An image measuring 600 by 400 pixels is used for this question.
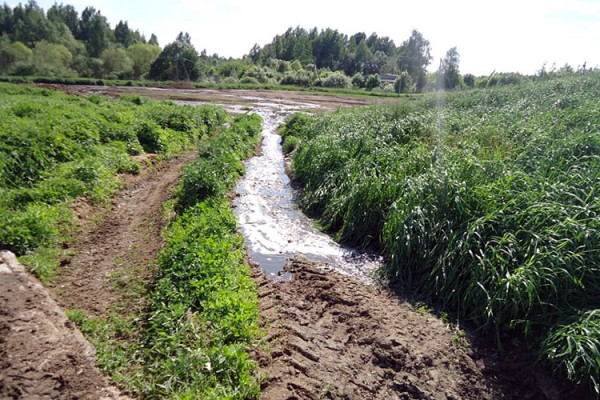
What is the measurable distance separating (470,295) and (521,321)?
736 mm

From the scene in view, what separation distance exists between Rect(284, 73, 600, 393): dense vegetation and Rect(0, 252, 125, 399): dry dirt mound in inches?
181

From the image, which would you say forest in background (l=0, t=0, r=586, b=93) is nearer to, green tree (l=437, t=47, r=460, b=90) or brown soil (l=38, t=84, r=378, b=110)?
green tree (l=437, t=47, r=460, b=90)

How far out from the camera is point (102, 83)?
4391 cm

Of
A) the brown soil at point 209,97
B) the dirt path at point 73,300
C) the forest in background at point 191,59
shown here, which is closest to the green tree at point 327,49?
the forest in background at point 191,59

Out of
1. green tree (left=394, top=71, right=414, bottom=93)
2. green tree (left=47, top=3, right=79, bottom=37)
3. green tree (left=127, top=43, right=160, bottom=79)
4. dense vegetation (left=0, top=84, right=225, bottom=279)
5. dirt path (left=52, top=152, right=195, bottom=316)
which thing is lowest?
dirt path (left=52, top=152, right=195, bottom=316)

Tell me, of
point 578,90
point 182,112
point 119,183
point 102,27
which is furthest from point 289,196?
point 102,27

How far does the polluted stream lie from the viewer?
6.71m

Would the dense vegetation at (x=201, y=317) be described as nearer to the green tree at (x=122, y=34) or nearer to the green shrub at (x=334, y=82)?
the green shrub at (x=334, y=82)

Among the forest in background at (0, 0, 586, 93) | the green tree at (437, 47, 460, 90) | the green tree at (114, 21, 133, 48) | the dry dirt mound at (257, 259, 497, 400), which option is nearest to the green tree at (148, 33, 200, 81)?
the forest in background at (0, 0, 586, 93)

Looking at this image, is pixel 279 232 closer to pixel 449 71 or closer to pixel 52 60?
pixel 449 71

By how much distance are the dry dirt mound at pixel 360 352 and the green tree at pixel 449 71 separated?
46.3 m

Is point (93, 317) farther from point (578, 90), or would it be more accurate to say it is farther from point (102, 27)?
point (102, 27)

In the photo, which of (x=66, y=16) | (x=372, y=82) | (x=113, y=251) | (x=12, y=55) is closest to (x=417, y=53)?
(x=372, y=82)

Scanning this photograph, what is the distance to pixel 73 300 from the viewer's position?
16.0ft
